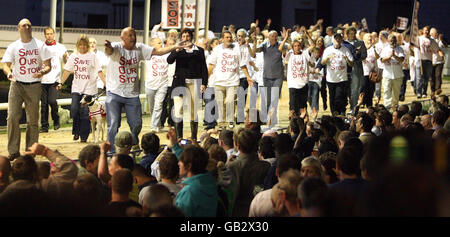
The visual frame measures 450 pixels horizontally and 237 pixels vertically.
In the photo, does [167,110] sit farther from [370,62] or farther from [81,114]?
[370,62]

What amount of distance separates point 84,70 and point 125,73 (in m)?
2.47

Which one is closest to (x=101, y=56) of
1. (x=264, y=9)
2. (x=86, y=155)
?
(x=86, y=155)

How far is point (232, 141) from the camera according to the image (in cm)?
911

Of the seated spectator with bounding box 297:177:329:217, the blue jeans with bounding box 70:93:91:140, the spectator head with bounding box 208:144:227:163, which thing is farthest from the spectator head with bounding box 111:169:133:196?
the blue jeans with bounding box 70:93:91:140

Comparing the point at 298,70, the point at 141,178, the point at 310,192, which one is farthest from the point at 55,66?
the point at 310,192

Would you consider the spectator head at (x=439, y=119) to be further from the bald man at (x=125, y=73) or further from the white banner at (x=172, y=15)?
the white banner at (x=172, y=15)

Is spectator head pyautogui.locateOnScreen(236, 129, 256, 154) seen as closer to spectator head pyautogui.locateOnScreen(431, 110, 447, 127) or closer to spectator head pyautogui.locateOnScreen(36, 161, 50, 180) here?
spectator head pyautogui.locateOnScreen(36, 161, 50, 180)

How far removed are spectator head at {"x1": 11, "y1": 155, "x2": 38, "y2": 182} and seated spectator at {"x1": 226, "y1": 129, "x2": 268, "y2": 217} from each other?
63.4 inches

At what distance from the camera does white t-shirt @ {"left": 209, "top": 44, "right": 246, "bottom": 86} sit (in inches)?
612

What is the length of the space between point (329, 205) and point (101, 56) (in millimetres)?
12968

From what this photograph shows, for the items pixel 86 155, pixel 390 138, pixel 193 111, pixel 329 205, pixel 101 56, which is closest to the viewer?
pixel 390 138

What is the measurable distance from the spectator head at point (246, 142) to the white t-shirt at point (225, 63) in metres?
7.82

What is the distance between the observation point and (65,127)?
1677 centimetres
